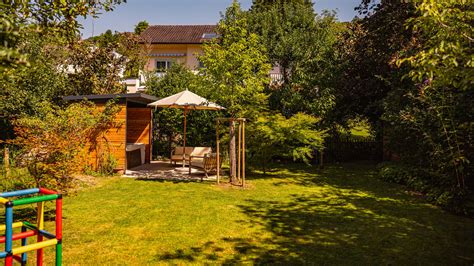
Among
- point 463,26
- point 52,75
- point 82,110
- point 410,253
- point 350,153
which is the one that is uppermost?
point 52,75

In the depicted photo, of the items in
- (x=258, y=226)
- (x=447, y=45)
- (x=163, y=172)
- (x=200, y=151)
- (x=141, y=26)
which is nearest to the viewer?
(x=447, y=45)

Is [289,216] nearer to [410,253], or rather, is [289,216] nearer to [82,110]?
[410,253]

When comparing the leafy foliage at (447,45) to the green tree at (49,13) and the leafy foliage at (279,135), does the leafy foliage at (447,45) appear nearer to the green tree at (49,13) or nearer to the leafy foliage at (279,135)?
the green tree at (49,13)

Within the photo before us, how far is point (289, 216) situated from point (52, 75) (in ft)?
41.0

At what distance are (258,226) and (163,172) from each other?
23.9 feet

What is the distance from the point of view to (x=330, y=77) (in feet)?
53.9

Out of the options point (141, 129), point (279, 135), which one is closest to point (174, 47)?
point (141, 129)

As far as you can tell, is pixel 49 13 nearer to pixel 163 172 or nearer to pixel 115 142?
pixel 115 142

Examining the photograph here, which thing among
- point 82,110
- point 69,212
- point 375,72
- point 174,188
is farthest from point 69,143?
point 375,72

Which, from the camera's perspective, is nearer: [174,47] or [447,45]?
[447,45]

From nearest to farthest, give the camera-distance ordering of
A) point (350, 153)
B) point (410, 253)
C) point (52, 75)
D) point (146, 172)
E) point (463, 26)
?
point (463, 26) → point (410, 253) → point (146, 172) → point (52, 75) → point (350, 153)

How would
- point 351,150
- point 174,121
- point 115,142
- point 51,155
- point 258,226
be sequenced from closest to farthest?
1. point 258,226
2. point 51,155
3. point 115,142
4. point 174,121
5. point 351,150

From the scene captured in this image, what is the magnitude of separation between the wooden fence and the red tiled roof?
61.0ft

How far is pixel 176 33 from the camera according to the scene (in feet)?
117
